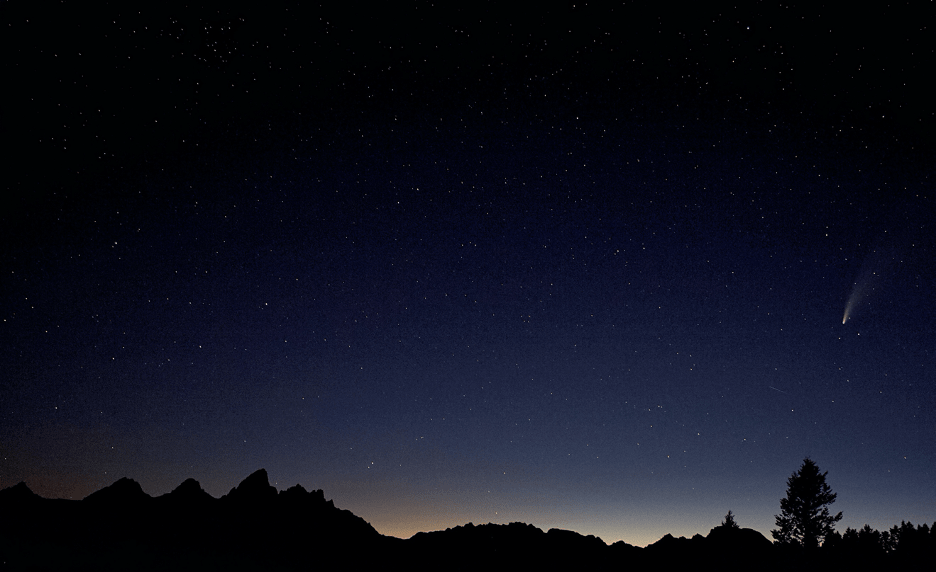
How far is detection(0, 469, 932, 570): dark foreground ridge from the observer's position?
30797 mm

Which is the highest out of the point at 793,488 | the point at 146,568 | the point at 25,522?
the point at 793,488

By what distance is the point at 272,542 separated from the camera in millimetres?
36031

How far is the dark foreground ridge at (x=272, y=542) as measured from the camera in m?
30.8

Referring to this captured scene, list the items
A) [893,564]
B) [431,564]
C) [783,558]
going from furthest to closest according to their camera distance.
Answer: [431,564], [783,558], [893,564]

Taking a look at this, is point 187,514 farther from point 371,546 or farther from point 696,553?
point 696,553

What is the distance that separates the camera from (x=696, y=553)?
3322cm

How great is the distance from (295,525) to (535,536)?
17.6 metres

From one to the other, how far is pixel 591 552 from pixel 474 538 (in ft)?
27.4

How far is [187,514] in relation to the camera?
38.1 meters

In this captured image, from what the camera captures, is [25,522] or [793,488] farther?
[793,488]

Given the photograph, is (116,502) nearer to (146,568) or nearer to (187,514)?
(187,514)

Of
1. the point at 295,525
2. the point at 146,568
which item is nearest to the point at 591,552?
the point at 295,525

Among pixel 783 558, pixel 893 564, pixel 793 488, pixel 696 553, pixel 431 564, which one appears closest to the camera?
pixel 893 564

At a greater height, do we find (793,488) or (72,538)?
(793,488)
